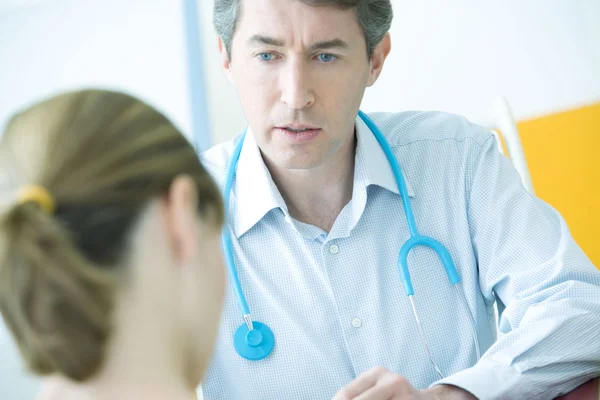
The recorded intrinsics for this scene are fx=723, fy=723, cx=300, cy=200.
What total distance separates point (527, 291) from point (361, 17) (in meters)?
0.58

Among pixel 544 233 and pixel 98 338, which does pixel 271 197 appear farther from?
pixel 98 338

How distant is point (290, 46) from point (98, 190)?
748 mm

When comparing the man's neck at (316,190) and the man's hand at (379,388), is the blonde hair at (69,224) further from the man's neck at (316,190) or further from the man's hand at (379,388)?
the man's neck at (316,190)

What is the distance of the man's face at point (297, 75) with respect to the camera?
4.19 feet

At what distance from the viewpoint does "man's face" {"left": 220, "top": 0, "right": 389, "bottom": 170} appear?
1278 mm

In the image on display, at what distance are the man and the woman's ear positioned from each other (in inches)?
24.5

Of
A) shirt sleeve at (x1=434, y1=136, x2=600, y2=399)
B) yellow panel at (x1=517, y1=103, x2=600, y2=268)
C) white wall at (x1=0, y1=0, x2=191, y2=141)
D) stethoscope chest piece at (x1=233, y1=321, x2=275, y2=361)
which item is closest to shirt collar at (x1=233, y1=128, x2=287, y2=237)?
stethoscope chest piece at (x1=233, y1=321, x2=275, y2=361)

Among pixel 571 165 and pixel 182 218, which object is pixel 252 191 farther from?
pixel 571 165

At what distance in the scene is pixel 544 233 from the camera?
4.30 ft

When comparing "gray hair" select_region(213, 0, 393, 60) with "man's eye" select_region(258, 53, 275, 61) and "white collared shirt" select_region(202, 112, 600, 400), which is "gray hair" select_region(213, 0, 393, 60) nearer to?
"man's eye" select_region(258, 53, 275, 61)

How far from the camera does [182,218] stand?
67 centimetres

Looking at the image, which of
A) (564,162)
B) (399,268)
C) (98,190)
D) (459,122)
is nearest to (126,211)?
(98,190)

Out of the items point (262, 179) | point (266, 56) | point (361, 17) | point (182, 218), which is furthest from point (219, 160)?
point (182, 218)

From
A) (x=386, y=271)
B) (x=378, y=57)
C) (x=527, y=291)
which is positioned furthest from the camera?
(x=378, y=57)
